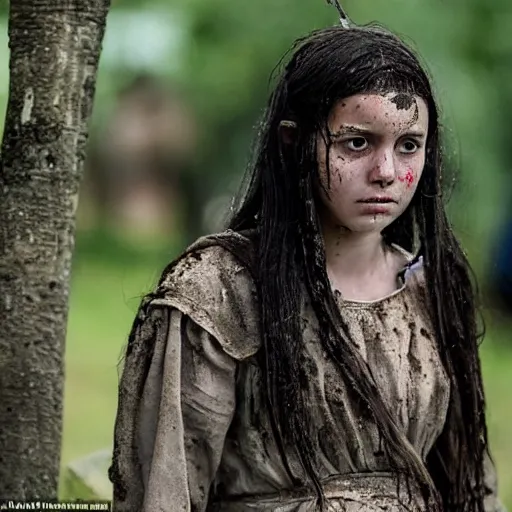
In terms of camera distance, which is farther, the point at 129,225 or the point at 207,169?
the point at 129,225

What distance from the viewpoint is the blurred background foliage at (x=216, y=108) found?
789 cm

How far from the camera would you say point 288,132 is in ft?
8.95

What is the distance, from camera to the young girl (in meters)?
2.62

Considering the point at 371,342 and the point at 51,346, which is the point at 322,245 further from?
the point at 51,346

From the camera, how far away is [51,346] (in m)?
3.15

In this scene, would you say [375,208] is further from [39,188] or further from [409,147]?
[39,188]

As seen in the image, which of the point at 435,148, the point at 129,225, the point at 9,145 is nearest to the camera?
the point at 435,148

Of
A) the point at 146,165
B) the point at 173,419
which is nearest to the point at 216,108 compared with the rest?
the point at 146,165

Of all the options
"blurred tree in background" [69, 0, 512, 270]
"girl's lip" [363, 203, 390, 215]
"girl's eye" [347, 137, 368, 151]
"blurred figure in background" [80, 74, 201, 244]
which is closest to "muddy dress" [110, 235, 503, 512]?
"girl's lip" [363, 203, 390, 215]

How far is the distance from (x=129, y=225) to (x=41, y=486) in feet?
47.6

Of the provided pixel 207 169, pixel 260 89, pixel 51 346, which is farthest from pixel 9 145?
pixel 207 169

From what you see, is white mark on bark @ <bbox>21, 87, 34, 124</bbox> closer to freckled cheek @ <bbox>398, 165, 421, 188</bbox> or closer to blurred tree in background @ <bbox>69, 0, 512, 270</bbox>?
freckled cheek @ <bbox>398, 165, 421, 188</bbox>

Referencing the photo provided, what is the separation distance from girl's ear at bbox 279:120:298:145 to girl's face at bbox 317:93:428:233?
0.31 feet

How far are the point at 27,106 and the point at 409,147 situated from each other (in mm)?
1035
